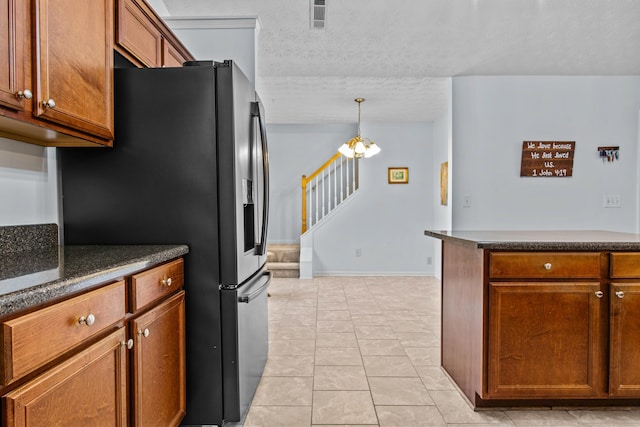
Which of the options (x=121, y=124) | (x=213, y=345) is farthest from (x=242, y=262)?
(x=121, y=124)

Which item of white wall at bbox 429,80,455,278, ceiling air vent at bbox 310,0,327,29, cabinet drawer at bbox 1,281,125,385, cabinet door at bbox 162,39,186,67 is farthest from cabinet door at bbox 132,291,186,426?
white wall at bbox 429,80,455,278

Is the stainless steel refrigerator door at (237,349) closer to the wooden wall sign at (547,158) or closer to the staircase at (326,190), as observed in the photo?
the wooden wall sign at (547,158)

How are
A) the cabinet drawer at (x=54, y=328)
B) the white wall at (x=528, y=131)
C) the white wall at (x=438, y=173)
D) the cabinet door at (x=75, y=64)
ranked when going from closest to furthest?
the cabinet drawer at (x=54, y=328)
the cabinet door at (x=75, y=64)
the white wall at (x=528, y=131)
the white wall at (x=438, y=173)

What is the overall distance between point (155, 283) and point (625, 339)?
224cm

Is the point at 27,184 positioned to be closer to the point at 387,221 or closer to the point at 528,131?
the point at 528,131

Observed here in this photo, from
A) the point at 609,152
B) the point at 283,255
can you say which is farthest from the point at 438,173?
the point at 283,255

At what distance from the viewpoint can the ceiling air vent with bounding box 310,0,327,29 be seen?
9.35 feet

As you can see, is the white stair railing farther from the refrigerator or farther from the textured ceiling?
the refrigerator

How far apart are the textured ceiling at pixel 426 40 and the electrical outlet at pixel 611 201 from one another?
130 cm

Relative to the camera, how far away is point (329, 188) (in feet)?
21.9

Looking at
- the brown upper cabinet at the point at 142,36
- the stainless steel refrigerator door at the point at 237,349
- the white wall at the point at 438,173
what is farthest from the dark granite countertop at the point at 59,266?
the white wall at the point at 438,173

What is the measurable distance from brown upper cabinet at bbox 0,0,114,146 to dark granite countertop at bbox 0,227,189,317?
0.45 meters

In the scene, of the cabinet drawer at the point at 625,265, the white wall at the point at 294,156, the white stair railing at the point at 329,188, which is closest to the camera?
the cabinet drawer at the point at 625,265

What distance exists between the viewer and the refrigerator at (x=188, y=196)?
1.80 m
